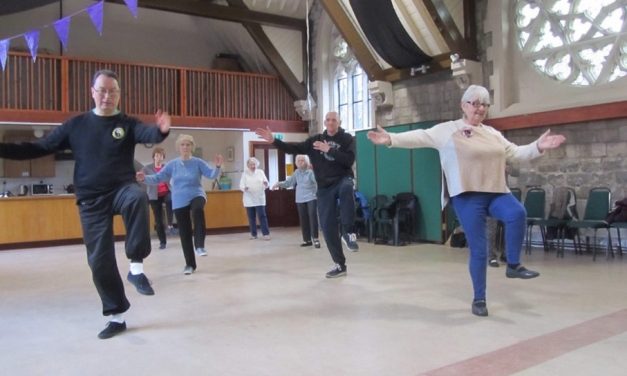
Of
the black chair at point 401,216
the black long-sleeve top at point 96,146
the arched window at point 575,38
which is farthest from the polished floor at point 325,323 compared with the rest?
the arched window at point 575,38

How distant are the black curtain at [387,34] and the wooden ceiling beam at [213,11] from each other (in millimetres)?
3583

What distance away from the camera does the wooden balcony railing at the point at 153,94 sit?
952 cm

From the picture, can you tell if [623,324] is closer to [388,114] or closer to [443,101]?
[443,101]

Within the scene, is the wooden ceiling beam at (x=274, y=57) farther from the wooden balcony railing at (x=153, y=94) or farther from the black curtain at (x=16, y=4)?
the black curtain at (x=16, y=4)

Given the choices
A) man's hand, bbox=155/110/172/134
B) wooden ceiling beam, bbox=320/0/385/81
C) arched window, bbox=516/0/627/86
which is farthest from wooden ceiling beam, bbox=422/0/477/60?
man's hand, bbox=155/110/172/134

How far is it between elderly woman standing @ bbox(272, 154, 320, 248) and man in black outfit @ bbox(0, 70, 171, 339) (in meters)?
4.69

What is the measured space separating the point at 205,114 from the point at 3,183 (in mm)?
4502

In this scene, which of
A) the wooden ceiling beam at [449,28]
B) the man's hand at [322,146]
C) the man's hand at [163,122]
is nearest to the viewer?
the man's hand at [163,122]

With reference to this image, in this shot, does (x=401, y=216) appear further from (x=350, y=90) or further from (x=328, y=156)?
(x=350, y=90)

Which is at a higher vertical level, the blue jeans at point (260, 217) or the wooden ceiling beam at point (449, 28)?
the wooden ceiling beam at point (449, 28)

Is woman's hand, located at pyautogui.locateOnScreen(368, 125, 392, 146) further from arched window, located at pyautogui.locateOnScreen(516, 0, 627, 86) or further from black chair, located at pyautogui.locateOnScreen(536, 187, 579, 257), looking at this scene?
arched window, located at pyautogui.locateOnScreen(516, 0, 627, 86)

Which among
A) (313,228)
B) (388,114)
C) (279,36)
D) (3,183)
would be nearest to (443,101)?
(388,114)

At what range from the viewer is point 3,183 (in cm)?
1138

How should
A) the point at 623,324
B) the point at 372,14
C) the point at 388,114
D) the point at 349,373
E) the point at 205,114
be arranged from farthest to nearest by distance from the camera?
1. the point at 205,114
2. the point at 388,114
3. the point at 372,14
4. the point at 623,324
5. the point at 349,373
